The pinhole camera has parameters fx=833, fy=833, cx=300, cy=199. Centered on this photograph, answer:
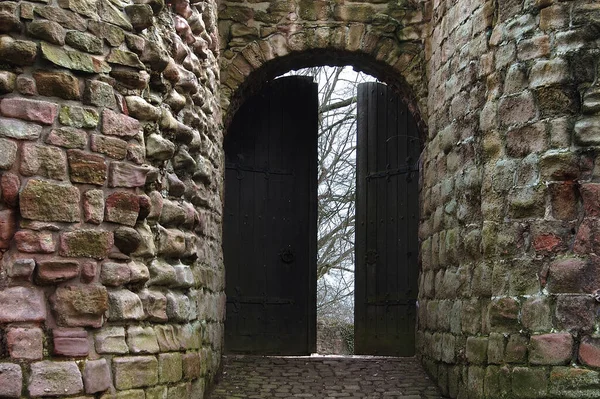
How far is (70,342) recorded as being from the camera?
360cm

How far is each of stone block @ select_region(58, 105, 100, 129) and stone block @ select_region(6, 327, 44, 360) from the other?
923 mm

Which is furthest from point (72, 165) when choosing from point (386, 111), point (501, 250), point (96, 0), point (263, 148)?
point (386, 111)

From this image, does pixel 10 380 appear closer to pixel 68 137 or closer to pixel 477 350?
pixel 68 137

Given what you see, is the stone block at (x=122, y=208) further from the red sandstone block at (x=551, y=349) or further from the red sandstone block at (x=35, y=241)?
the red sandstone block at (x=551, y=349)

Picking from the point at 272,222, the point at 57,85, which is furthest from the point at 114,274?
the point at 272,222

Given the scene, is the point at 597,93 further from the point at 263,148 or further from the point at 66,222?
the point at 263,148

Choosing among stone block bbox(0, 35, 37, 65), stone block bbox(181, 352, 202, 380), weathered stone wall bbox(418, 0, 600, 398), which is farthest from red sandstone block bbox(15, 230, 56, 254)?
weathered stone wall bbox(418, 0, 600, 398)

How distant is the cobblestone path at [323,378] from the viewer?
557 cm

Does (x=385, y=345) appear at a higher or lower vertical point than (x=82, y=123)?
lower

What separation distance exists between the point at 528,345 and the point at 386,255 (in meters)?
3.20

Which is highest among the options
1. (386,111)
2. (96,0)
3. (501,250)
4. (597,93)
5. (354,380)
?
(386,111)

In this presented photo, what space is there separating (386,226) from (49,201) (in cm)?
438

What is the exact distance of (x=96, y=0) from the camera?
3.89 metres

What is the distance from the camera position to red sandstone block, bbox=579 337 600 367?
4.15 m
